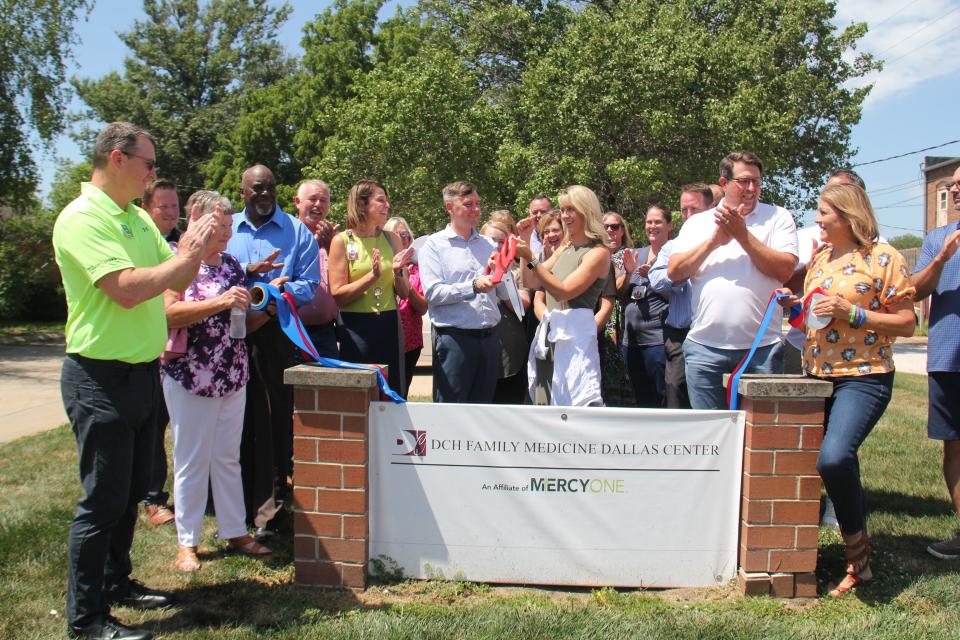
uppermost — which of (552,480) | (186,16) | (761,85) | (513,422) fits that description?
(186,16)

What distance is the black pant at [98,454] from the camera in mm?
3150

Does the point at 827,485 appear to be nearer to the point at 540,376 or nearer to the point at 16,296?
the point at 540,376

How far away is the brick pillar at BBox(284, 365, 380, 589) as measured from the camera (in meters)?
3.76

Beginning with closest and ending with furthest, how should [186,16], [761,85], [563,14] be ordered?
1. [761,85]
2. [563,14]
3. [186,16]

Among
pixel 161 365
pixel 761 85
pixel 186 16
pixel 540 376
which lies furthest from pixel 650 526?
pixel 186 16

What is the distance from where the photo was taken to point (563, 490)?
382 centimetres

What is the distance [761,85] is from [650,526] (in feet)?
51.3

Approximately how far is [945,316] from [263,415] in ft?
13.4

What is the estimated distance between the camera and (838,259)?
3.98 meters

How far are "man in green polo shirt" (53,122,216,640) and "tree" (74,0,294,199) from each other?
3829 centimetres

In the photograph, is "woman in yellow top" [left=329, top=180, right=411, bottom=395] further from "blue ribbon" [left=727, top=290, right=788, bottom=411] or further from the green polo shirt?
"blue ribbon" [left=727, top=290, right=788, bottom=411]

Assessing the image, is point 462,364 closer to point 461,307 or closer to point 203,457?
point 461,307

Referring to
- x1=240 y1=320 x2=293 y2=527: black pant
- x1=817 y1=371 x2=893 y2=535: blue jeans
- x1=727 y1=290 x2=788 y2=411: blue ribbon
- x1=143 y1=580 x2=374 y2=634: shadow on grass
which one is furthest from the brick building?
x1=143 y1=580 x2=374 y2=634: shadow on grass

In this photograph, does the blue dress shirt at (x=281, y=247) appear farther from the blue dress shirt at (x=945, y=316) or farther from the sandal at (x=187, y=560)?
the blue dress shirt at (x=945, y=316)
